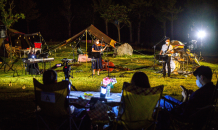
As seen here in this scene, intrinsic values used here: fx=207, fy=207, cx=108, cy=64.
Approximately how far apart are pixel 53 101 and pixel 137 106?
125 centimetres

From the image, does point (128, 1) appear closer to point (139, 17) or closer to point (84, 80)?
point (139, 17)

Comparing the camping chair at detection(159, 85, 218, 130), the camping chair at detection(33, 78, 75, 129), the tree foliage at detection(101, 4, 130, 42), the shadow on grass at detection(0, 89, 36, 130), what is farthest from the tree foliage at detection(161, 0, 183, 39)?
the camping chair at detection(33, 78, 75, 129)

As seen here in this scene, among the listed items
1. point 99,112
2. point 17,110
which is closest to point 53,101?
point 99,112

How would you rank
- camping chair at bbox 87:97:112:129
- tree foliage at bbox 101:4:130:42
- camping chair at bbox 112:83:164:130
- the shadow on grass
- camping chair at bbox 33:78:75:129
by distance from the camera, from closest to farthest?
1. camping chair at bbox 112:83:164:130
2. camping chair at bbox 33:78:75:129
3. camping chair at bbox 87:97:112:129
4. the shadow on grass
5. tree foliage at bbox 101:4:130:42

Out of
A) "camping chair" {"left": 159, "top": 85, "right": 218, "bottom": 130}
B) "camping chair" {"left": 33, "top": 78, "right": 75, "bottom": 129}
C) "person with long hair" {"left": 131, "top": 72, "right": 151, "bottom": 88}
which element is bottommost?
"camping chair" {"left": 159, "top": 85, "right": 218, "bottom": 130}

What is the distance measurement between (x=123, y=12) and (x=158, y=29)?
12.2 m

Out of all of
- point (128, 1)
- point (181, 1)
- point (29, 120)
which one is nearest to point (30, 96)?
point (29, 120)

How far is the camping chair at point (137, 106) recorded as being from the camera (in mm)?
2949

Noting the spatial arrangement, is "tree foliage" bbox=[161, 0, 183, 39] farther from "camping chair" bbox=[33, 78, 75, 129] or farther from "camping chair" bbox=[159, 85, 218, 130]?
"camping chair" bbox=[33, 78, 75, 129]

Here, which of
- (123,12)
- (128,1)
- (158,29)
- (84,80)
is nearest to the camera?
(84,80)

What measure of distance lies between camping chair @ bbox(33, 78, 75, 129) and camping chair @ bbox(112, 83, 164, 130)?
83 cm

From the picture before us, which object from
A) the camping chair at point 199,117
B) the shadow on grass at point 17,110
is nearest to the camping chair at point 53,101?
the shadow on grass at point 17,110

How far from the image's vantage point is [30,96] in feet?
19.7

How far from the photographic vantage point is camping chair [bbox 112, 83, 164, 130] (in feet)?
9.68
